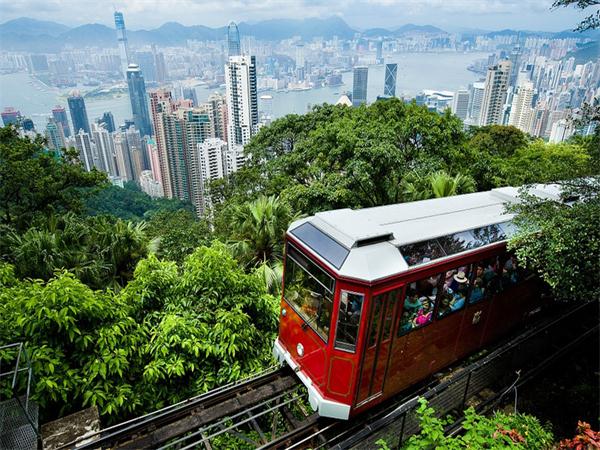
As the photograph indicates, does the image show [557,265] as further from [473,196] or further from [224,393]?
[224,393]

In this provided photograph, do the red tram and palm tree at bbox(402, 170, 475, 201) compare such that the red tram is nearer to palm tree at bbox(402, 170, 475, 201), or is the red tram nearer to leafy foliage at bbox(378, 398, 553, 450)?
leafy foliage at bbox(378, 398, 553, 450)

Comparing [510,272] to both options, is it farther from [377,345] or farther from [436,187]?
[436,187]

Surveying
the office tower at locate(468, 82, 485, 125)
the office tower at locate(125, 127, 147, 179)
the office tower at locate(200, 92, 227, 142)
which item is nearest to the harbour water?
the office tower at locate(468, 82, 485, 125)

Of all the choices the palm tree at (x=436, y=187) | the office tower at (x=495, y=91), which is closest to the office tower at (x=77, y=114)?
the office tower at (x=495, y=91)

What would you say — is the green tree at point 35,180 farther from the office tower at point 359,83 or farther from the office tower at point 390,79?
the office tower at point 359,83

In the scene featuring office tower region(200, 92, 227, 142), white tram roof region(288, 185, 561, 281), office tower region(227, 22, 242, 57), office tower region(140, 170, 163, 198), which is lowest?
office tower region(140, 170, 163, 198)

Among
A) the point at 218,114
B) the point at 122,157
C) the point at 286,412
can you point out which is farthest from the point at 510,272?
the point at 122,157
